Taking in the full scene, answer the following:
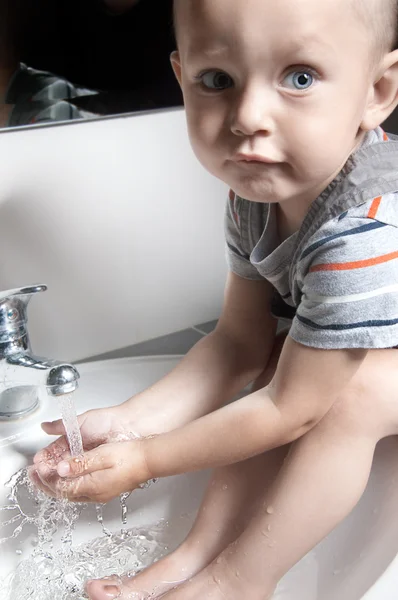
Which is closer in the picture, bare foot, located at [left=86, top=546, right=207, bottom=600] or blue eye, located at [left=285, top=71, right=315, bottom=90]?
blue eye, located at [left=285, top=71, right=315, bottom=90]

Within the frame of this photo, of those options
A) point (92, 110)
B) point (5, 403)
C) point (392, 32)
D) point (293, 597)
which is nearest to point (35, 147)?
point (92, 110)

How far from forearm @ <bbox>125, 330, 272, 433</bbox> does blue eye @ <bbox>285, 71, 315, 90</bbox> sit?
13.9 inches

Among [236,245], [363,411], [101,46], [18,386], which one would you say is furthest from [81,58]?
[363,411]

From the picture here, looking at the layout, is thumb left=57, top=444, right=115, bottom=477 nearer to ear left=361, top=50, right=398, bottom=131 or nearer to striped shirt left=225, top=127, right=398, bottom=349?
striped shirt left=225, top=127, right=398, bottom=349

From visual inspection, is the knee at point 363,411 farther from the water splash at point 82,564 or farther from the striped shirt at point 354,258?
the water splash at point 82,564

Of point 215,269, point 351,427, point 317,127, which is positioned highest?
point 317,127

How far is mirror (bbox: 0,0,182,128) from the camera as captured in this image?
0.73 m

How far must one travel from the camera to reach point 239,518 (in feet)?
2.19

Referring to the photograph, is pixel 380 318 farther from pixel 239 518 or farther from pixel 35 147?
pixel 35 147

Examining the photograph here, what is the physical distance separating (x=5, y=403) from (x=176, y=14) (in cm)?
44

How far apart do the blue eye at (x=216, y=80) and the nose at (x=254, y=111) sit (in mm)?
26

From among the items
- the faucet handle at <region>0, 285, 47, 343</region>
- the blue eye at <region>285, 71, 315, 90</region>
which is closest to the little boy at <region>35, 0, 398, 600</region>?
the blue eye at <region>285, 71, 315, 90</region>

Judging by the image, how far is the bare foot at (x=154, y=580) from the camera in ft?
2.00

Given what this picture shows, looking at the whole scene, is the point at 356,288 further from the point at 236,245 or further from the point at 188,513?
the point at 188,513
